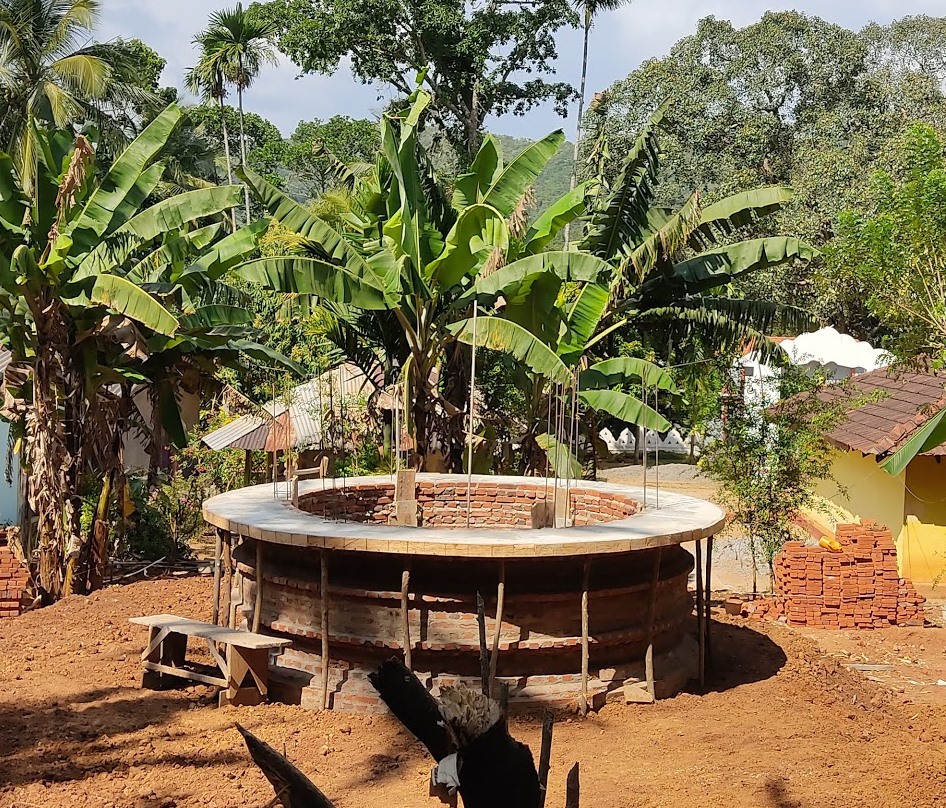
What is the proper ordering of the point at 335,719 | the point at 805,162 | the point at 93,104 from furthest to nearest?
the point at 805,162 < the point at 93,104 < the point at 335,719

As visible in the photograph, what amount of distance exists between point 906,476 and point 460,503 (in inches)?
282

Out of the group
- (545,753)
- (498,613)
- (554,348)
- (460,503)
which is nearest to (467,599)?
(498,613)

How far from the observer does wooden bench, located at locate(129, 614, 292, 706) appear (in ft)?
26.3

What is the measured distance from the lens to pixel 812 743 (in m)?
7.38

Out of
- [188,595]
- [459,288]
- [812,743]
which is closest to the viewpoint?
[812,743]

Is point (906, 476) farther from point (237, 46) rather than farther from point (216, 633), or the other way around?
point (237, 46)

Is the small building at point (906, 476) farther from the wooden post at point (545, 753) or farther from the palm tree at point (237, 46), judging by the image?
the palm tree at point (237, 46)

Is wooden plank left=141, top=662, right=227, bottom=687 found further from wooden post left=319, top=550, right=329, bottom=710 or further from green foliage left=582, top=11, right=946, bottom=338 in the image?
green foliage left=582, top=11, right=946, bottom=338

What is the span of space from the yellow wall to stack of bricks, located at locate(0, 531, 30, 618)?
35.7ft

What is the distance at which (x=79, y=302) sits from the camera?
36.4 ft

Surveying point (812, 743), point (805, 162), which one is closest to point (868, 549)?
point (812, 743)

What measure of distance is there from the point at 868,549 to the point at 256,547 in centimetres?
790

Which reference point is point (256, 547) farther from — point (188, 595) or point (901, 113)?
point (901, 113)

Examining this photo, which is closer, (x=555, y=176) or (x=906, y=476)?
(x=906, y=476)
